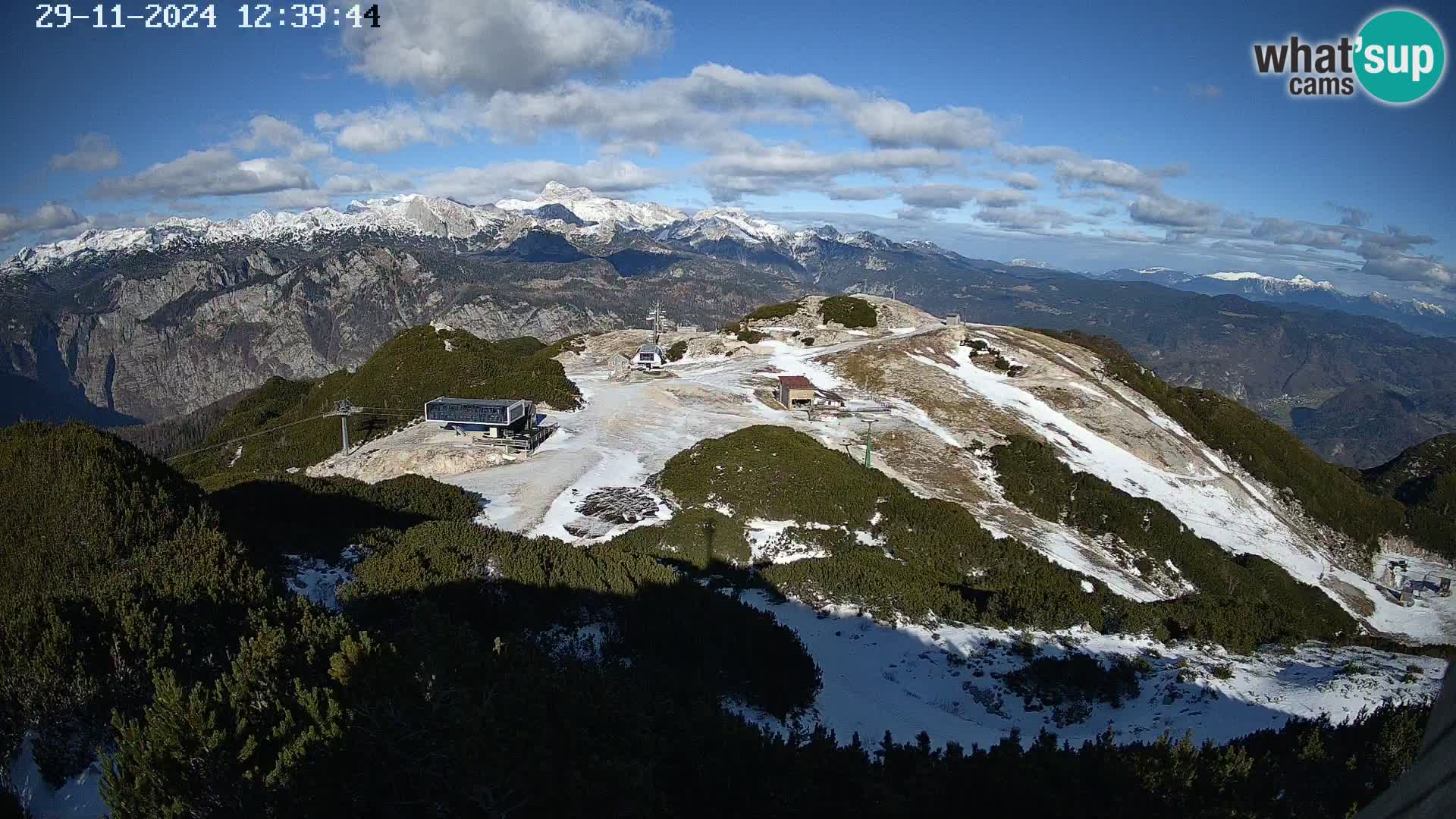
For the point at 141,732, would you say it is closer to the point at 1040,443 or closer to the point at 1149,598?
the point at 1149,598

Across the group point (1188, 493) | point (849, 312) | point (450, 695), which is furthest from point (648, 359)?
point (450, 695)

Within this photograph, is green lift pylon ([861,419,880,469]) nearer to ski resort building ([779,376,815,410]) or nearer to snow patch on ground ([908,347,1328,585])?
ski resort building ([779,376,815,410])

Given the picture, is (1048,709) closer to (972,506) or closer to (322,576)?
(972,506)

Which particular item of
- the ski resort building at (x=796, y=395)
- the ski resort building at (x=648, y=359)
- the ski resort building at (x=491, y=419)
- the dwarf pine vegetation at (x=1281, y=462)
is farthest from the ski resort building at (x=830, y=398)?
the dwarf pine vegetation at (x=1281, y=462)

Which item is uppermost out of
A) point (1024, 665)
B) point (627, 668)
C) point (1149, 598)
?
point (627, 668)

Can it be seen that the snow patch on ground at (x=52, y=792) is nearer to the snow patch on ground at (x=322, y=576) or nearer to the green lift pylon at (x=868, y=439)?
the snow patch on ground at (x=322, y=576)

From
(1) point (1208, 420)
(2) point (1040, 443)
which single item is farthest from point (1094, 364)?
(2) point (1040, 443)
